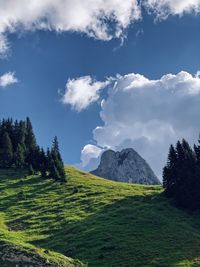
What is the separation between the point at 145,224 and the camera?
81.1 meters

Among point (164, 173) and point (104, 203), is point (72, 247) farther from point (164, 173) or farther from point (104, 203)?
point (164, 173)

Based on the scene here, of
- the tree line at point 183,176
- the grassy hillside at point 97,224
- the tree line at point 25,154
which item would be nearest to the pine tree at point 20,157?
the tree line at point 25,154

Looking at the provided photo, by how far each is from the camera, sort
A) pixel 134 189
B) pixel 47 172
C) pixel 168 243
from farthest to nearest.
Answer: pixel 47 172, pixel 134 189, pixel 168 243

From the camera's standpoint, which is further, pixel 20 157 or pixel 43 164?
pixel 20 157

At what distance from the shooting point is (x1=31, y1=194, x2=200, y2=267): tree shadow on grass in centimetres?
6309

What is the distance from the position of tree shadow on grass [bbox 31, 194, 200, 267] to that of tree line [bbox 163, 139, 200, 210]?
15.3 feet

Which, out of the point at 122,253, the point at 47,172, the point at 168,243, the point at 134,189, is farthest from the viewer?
the point at 47,172

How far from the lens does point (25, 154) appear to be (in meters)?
148

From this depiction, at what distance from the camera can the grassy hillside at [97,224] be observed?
210 ft

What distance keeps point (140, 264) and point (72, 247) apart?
1281 cm

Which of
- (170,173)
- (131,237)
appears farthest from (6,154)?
(131,237)

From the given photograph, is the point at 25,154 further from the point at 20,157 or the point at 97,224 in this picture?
the point at 97,224

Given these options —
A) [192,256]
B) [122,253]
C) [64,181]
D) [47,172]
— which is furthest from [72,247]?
[47,172]

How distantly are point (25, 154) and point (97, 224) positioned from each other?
230 feet
